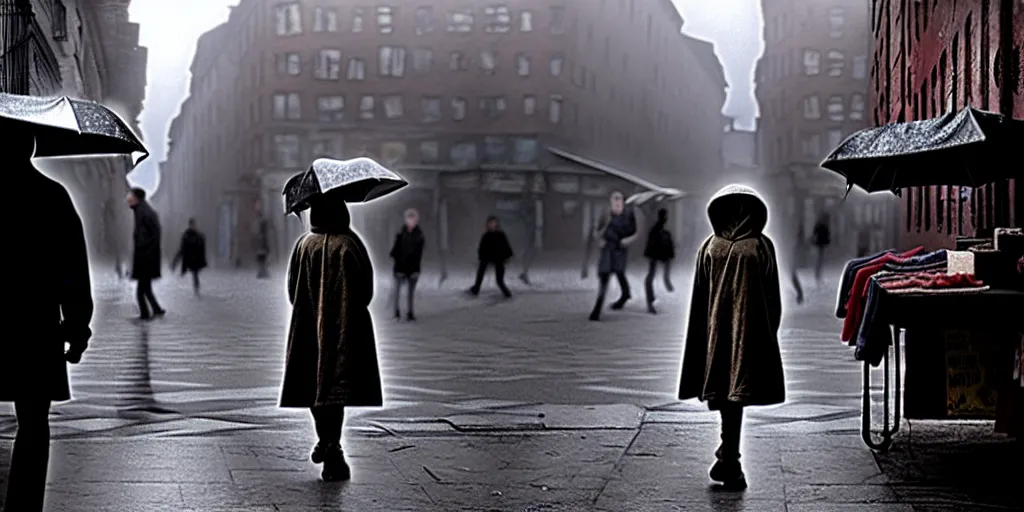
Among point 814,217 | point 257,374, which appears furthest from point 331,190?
point 814,217

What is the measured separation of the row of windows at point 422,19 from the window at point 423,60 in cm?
60

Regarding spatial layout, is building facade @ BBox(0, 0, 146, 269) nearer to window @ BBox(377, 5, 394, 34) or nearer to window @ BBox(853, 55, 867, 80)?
window @ BBox(377, 5, 394, 34)

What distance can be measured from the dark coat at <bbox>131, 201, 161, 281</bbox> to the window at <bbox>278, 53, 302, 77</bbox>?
29.3 m

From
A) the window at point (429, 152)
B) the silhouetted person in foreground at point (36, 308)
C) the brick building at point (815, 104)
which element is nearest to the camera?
the silhouetted person in foreground at point (36, 308)

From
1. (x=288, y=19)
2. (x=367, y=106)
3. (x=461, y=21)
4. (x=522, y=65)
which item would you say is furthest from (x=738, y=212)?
(x=522, y=65)

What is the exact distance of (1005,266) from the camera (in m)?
8.45

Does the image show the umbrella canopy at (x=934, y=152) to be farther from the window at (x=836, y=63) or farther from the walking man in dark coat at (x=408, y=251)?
the window at (x=836, y=63)

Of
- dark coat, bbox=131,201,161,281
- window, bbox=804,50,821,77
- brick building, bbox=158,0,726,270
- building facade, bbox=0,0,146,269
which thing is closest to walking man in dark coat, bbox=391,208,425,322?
dark coat, bbox=131,201,161,281

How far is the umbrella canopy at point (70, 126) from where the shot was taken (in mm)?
6617

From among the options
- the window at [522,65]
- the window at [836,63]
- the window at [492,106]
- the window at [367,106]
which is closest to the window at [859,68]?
the window at [836,63]

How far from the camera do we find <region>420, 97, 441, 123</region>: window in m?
50.6

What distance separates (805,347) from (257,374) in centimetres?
639

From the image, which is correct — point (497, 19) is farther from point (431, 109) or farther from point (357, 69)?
point (357, 69)

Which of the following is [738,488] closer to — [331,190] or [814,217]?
[331,190]
